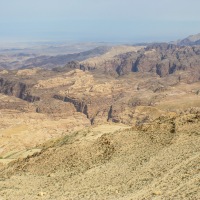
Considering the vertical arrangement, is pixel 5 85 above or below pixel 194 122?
below

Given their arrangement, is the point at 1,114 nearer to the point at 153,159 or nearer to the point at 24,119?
the point at 24,119

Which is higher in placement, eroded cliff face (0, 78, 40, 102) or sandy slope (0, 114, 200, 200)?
sandy slope (0, 114, 200, 200)

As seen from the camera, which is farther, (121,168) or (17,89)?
(17,89)

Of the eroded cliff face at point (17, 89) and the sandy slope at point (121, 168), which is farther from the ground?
the sandy slope at point (121, 168)

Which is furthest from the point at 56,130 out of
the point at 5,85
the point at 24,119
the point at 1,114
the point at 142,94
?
the point at 5,85

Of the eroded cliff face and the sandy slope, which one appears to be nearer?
the sandy slope

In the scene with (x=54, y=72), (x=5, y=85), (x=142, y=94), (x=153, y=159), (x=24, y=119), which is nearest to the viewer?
(x=153, y=159)

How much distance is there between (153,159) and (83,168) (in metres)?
4.28

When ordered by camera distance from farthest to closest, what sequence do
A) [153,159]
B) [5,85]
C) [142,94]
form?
[5,85]
[142,94]
[153,159]

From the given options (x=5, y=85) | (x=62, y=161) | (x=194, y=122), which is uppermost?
(x=194, y=122)

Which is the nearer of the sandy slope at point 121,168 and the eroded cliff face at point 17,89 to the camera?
the sandy slope at point 121,168

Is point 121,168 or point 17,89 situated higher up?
point 121,168

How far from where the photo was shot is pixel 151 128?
27.8 meters

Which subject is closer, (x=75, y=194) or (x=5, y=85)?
(x=75, y=194)
